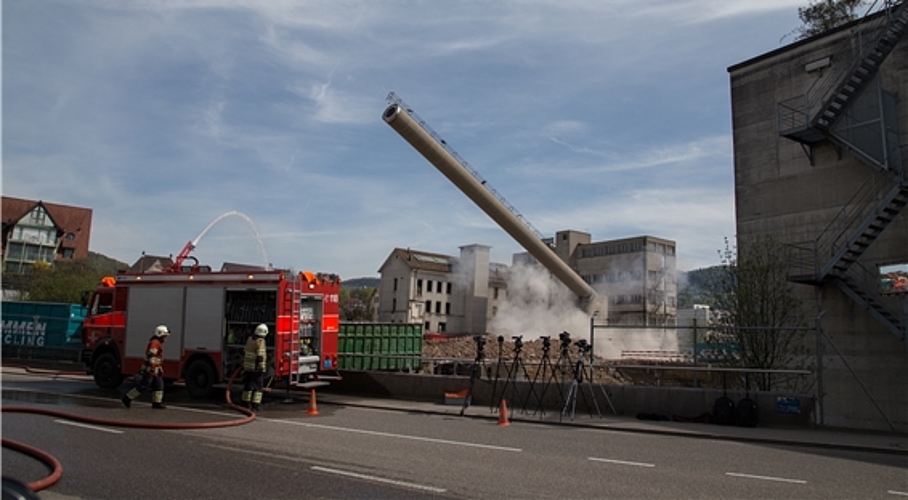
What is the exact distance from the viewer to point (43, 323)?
1083 inches

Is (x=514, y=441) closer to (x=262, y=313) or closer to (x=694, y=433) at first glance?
(x=694, y=433)

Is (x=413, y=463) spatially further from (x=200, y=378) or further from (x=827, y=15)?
(x=827, y=15)

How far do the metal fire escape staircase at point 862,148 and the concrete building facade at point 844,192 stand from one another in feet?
0.10

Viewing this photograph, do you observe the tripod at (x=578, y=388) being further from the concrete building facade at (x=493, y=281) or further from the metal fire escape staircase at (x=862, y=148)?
the concrete building facade at (x=493, y=281)

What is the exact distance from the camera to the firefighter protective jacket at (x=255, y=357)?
44.1ft

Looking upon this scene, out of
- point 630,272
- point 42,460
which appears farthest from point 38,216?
point 42,460

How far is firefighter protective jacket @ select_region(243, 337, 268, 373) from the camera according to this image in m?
13.4

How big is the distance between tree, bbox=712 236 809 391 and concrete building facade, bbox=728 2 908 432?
1.30 meters

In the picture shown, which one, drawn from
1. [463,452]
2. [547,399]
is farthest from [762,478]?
[547,399]

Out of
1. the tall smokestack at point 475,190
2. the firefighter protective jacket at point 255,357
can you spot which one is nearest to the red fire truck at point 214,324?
the firefighter protective jacket at point 255,357

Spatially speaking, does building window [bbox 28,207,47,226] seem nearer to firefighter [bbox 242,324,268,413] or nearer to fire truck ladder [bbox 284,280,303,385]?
fire truck ladder [bbox 284,280,303,385]

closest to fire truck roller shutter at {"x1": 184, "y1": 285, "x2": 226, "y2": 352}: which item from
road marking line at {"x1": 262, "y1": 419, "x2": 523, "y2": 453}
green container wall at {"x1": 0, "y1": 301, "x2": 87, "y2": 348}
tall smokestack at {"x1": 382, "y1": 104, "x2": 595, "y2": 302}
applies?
road marking line at {"x1": 262, "y1": 419, "x2": 523, "y2": 453}

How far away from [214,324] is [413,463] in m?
9.01

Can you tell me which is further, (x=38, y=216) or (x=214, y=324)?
(x=38, y=216)
